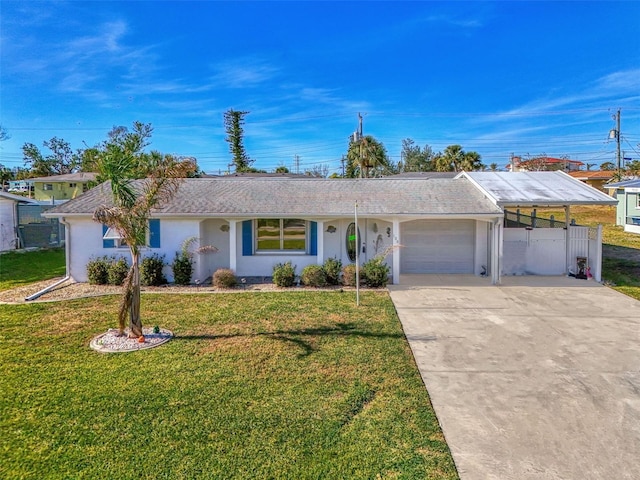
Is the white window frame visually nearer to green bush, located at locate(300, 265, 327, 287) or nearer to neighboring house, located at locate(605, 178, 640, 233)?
green bush, located at locate(300, 265, 327, 287)

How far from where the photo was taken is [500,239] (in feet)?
44.8

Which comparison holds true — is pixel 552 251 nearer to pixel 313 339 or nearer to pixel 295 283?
pixel 295 283

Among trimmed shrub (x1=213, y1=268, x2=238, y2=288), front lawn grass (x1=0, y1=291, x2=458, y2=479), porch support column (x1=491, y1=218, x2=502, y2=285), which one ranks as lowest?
front lawn grass (x1=0, y1=291, x2=458, y2=479)

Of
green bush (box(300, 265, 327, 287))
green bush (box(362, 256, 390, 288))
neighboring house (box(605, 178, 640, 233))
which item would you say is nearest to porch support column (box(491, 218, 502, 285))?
green bush (box(362, 256, 390, 288))

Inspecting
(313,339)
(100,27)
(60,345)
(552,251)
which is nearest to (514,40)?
(552,251)

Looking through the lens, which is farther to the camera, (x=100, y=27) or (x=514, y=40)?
(x=514, y=40)

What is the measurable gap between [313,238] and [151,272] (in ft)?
19.0

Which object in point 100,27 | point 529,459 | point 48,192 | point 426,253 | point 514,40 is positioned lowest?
point 529,459

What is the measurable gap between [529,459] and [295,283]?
988cm

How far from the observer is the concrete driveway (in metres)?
4.56

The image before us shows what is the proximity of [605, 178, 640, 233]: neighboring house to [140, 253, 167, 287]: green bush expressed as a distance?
93.9ft

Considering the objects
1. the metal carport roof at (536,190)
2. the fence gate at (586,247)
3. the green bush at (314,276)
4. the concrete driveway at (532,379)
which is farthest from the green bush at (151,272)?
the fence gate at (586,247)

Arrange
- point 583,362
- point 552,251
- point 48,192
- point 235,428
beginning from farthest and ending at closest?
point 48,192
point 552,251
point 583,362
point 235,428

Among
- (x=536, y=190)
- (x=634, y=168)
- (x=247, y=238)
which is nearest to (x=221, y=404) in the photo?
(x=247, y=238)
